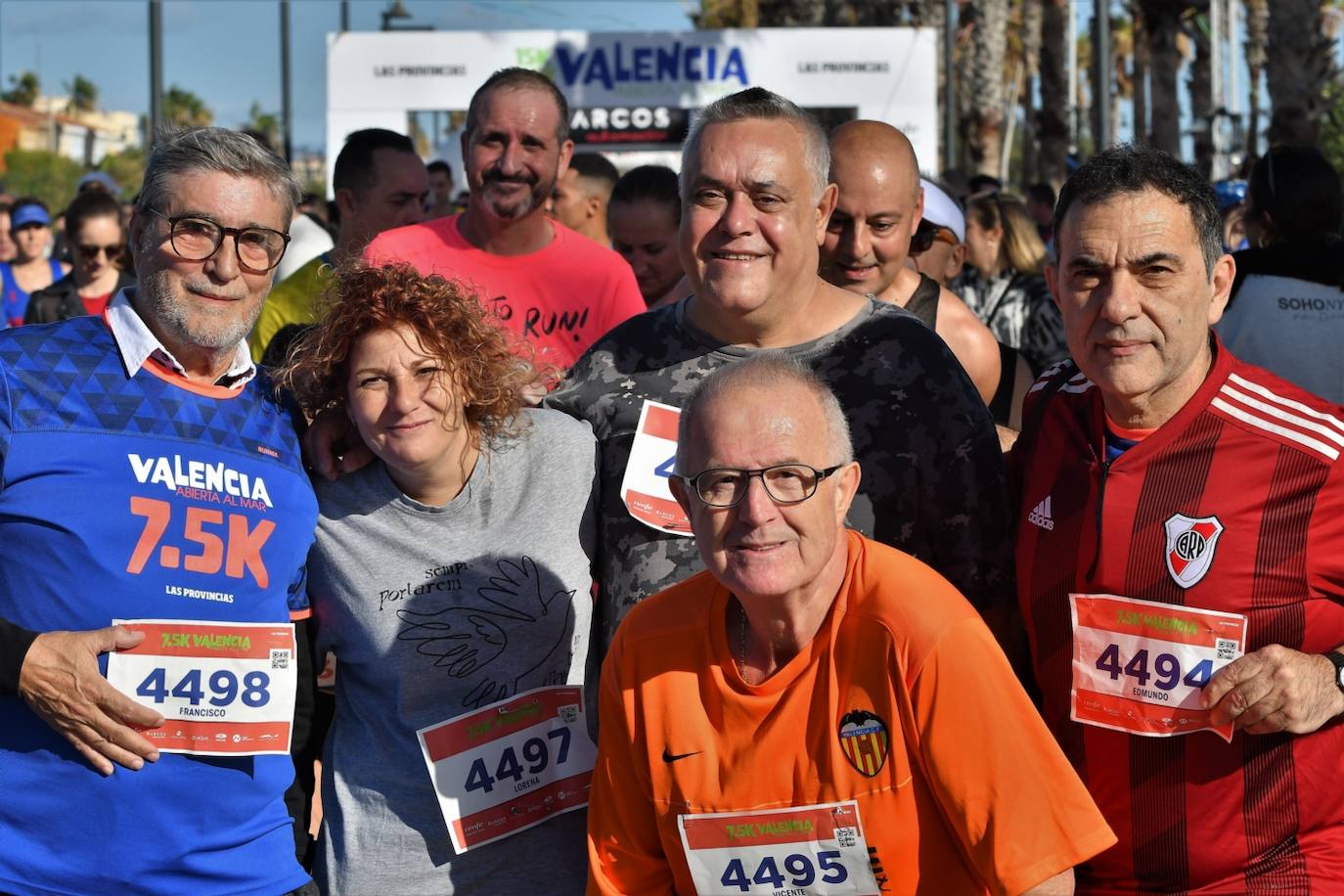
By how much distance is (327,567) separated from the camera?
11.2 ft

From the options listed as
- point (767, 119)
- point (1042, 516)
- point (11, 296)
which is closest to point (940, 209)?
point (767, 119)

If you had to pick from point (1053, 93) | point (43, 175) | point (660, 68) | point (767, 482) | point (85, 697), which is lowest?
point (85, 697)

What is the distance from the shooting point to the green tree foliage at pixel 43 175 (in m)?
45.1

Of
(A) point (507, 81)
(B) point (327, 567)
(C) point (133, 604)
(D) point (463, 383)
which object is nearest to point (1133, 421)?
(D) point (463, 383)

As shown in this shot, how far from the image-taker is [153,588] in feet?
10.1

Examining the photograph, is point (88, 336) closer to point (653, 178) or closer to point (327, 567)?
point (327, 567)

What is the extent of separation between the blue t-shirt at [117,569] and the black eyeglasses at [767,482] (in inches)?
41.1

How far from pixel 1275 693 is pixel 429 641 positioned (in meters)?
1.75

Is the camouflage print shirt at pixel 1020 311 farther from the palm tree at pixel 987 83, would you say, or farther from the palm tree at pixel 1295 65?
the palm tree at pixel 987 83

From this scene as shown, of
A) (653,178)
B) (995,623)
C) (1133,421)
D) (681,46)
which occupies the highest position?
(681,46)

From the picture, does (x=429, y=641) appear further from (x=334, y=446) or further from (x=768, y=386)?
(x=768, y=386)

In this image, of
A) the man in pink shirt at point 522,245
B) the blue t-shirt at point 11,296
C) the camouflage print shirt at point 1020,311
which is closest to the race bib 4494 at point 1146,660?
the man in pink shirt at point 522,245

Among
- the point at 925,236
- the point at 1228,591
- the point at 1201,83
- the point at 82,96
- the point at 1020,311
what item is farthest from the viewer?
the point at 82,96

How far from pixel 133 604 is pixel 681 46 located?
16.3m
